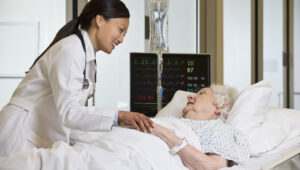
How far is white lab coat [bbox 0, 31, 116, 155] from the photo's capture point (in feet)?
4.75

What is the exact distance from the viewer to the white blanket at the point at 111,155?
1.29 metres

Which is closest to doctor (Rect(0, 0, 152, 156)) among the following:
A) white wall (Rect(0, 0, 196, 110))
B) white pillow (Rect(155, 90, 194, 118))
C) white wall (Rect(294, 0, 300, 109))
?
white pillow (Rect(155, 90, 194, 118))

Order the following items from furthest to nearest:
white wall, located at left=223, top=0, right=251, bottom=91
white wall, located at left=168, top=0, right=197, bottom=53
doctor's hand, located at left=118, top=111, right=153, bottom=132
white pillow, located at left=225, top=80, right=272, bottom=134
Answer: white wall, located at left=223, top=0, right=251, bottom=91, white wall, located at left=168, top=0, right=197, bottom=53, white pillow, located at left=225, top=80, right=272, bottom=134, doctor's hand, located at left=118, top=111, right=153, bottom=132

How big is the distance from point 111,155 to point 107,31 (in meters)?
0.63

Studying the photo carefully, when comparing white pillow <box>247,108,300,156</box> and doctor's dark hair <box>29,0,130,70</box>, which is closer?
doctor's dark hair <box>29,0,130,70</box>

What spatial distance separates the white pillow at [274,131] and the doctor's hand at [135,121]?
0.67m

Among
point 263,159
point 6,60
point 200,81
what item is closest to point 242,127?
point 263,159

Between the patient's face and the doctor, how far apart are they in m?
0.52

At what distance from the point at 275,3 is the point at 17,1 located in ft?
9.51

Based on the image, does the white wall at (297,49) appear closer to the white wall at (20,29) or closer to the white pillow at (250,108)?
the white pillow at (250,108)

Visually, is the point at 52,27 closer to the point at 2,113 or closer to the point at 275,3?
the point at 2,113

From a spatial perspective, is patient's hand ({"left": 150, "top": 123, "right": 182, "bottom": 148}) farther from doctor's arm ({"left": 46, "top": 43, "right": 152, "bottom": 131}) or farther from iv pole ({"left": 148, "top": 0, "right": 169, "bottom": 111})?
iv pole ({"left": 148, "top": 0, "right": 169, "bottom": 111})

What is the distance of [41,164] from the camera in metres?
1.29

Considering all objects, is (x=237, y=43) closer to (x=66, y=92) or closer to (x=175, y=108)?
(x=175, y=108)
